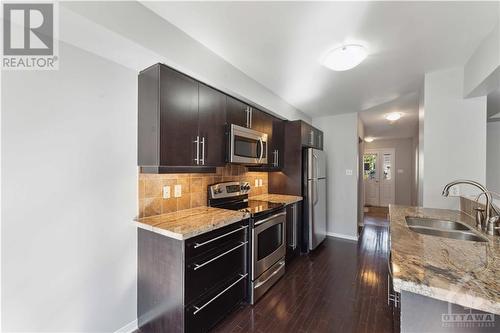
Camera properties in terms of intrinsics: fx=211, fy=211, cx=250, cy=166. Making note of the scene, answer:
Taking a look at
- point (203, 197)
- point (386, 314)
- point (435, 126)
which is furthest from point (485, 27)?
point (203, 197)

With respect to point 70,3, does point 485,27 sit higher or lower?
higher

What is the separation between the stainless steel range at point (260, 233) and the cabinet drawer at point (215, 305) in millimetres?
161

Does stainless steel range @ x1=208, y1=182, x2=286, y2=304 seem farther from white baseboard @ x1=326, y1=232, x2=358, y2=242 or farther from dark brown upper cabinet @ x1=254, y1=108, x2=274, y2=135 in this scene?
white baseboard @ x1=326, y1=232, x2=358, y2=242

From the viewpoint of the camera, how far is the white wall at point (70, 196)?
1228 millimetres

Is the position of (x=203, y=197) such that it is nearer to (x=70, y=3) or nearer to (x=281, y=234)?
(x=281, y=234)

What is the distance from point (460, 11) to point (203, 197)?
8.69 ft

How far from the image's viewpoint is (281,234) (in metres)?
2.70

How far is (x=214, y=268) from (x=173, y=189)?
0.84 meters

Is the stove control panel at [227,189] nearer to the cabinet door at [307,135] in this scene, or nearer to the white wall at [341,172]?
the cabinet door at [307,135]

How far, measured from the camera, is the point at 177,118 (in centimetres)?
174

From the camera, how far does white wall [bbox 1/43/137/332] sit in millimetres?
1228

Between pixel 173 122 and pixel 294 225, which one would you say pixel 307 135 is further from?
pixel 173 122

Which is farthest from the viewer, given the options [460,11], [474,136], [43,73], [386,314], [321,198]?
[321,198]

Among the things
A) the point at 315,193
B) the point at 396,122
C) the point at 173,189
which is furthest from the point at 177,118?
the point at 396,122
